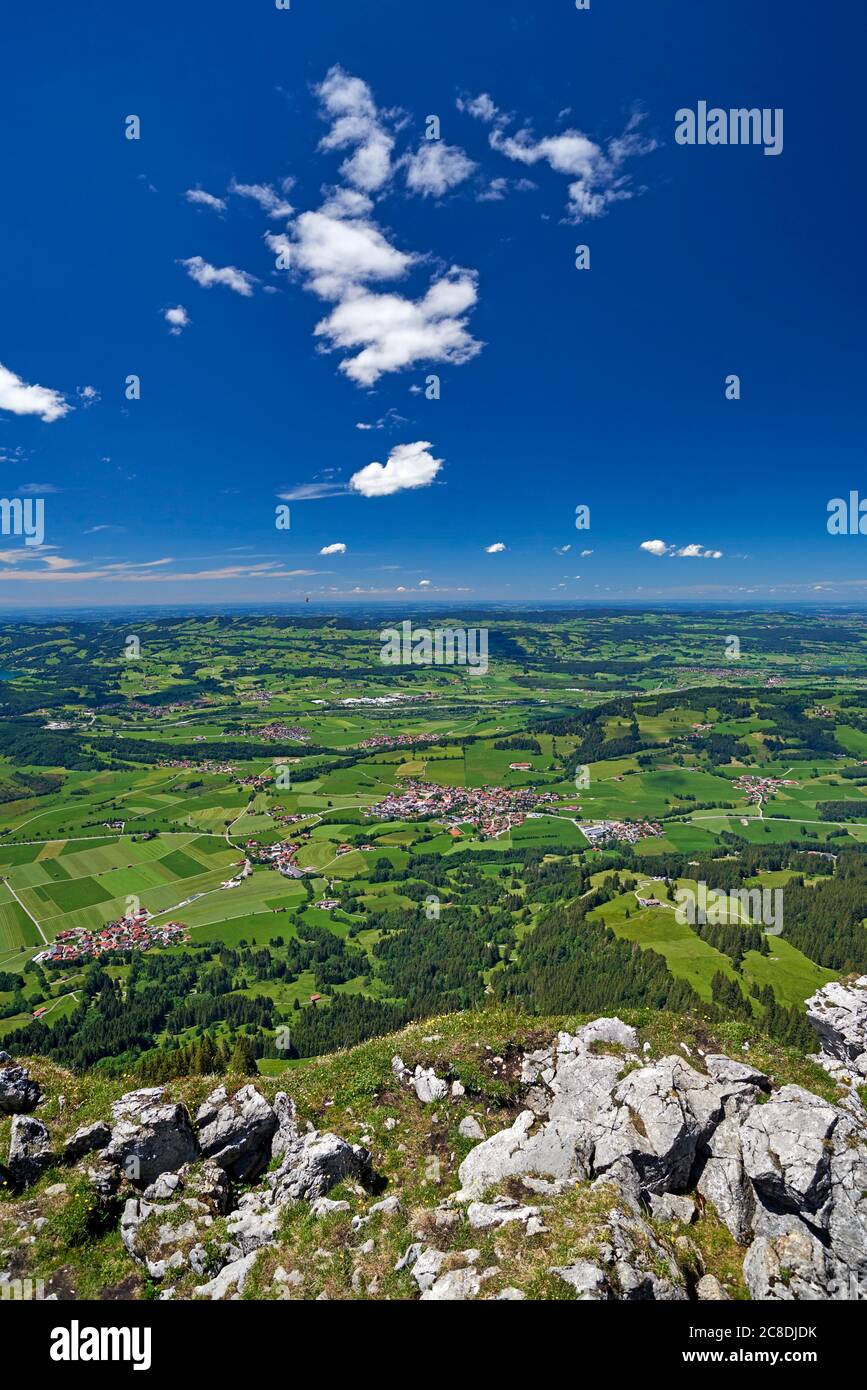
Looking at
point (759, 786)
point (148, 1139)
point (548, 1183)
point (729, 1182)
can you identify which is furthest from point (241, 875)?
point (759, 786)

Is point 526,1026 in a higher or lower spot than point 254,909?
higher

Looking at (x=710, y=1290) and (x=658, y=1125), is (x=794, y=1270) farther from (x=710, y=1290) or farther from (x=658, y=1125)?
(x=658, y=1125)

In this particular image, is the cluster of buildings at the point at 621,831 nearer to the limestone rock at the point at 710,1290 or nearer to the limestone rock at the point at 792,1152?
the limestone rock at the point at 792,1152

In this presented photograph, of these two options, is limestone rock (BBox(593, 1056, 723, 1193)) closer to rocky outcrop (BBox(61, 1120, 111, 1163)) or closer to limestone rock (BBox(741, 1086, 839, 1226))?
limestone rock (BBox(741, 1086, 839, 1226))

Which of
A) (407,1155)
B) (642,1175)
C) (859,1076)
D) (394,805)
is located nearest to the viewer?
(642,1175)
